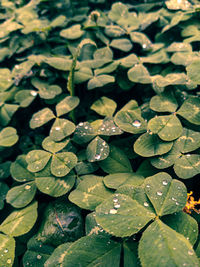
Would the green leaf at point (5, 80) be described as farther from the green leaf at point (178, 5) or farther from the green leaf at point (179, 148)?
the green leaf at point (178, 5)

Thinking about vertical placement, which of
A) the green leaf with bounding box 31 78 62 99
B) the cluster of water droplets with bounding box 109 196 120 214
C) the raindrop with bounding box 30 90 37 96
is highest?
the green leaf with bounding box 31 78 62 99

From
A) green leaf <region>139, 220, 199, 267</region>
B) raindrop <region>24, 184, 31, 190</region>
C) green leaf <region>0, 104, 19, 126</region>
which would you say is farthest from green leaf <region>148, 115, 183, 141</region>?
green leaf <region>0, 104, 19, 126</region>

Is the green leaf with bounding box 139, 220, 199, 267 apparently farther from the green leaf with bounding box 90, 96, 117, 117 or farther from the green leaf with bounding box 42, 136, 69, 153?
the green leaf with bounding box 90, 96, 117, 117

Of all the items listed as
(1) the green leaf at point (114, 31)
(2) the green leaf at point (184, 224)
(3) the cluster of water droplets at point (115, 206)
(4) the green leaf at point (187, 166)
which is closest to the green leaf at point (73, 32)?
(1) the green leaf at point (114, 31)

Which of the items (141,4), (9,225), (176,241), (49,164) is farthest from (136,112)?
(141,4)

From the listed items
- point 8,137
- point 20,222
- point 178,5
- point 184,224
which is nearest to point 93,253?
point 184,224

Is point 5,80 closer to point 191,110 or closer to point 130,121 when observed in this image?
point 130,121

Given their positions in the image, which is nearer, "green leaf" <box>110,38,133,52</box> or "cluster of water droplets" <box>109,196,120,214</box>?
"cluster of water droplets" <box>109,196,120,214</box>

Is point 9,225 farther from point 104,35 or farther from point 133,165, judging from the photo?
point 104,35
